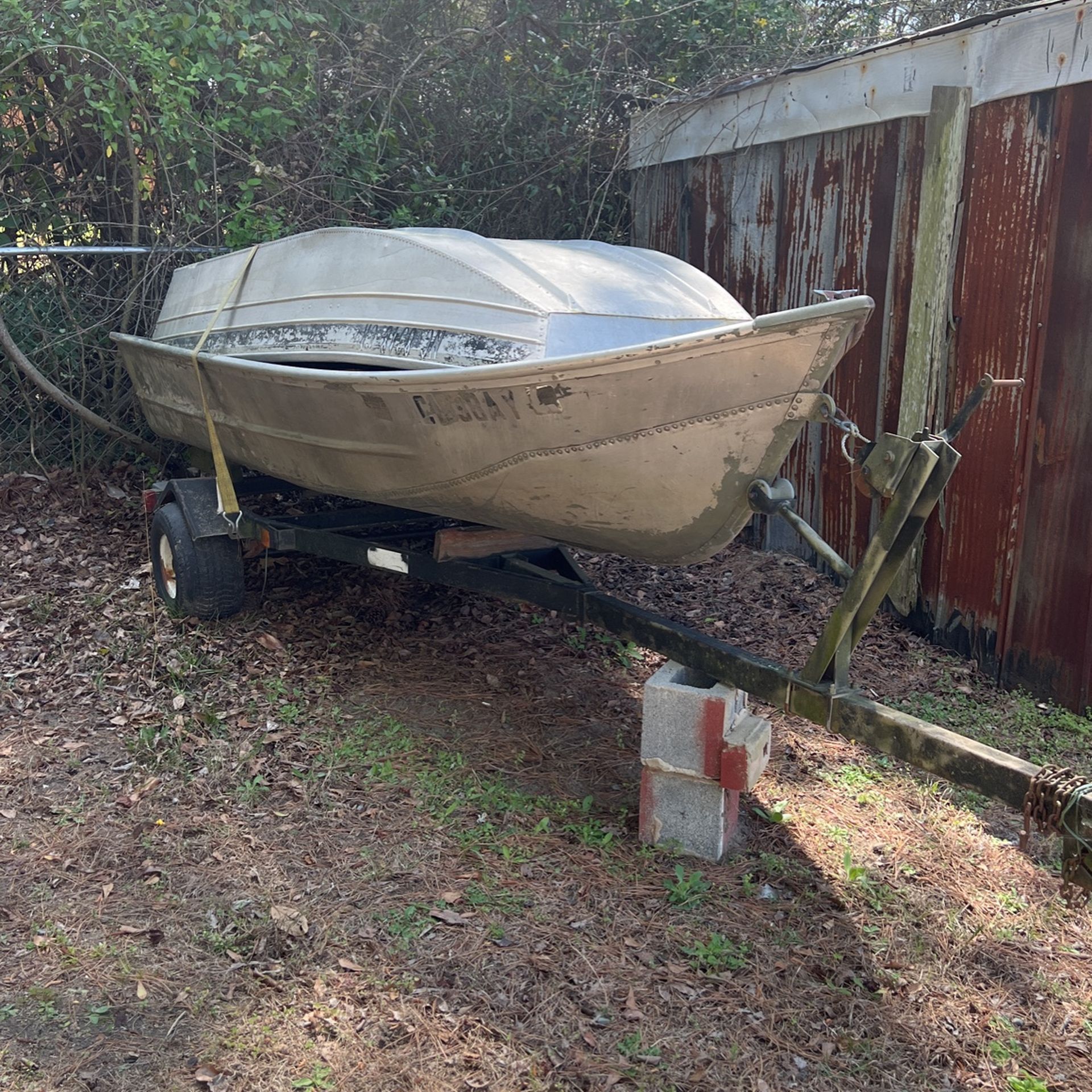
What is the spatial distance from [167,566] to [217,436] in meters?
0.80

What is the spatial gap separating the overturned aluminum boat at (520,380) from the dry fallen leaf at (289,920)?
159 cm

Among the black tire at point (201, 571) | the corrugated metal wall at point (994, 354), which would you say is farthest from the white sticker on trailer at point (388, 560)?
the corrugated metal wall at point (994, 354)

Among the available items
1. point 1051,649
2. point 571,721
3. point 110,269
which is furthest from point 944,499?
point 110,269

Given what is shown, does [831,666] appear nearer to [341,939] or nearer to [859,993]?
[859,993]

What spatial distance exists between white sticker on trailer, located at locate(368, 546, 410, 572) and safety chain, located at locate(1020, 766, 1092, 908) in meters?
2.70

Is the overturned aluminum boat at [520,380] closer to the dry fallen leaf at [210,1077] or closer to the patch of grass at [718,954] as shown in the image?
the patch of grass at [718,954]

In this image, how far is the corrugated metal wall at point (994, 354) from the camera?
432 cm

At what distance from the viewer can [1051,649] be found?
14.8 ft

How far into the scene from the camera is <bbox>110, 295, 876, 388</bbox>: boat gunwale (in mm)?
2916

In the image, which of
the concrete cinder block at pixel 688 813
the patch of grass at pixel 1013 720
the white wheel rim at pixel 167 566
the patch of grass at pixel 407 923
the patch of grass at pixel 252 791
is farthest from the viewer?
the white wheel rim at pixel 167 566

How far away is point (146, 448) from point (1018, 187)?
18.0ft

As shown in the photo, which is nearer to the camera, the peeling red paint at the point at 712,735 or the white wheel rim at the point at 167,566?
the peeling red paint at the point at 712,735

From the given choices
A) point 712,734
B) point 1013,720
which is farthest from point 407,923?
point 1013,720

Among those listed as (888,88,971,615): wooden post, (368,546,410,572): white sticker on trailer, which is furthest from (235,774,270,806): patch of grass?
(888,88,971,615): wooden post
